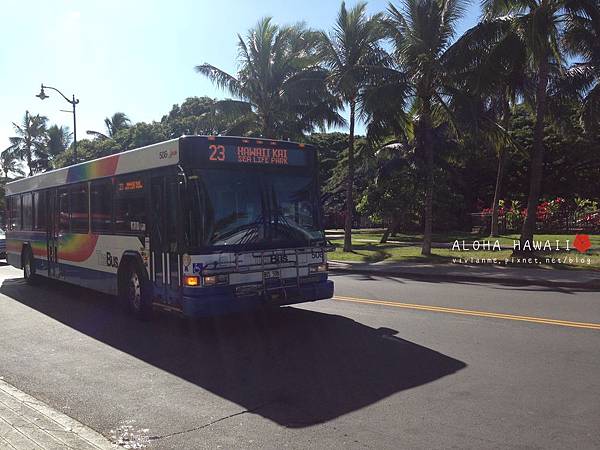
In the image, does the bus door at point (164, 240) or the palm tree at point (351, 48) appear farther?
the palm tree at point (351, 48)

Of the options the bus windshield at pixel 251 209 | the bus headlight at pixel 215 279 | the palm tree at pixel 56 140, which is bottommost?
the bus headlight at pixel 215 279

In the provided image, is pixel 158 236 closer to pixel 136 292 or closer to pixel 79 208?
pixel 136 292

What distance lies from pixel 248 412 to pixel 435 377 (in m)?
2.04

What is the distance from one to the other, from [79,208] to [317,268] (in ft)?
17.8

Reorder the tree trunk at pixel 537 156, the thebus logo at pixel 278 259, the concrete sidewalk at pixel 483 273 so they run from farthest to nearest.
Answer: the tree trunk at pixel 537 156
the concrete sidewalk at pixel 483 273
the thebus logo at pixel 278 259

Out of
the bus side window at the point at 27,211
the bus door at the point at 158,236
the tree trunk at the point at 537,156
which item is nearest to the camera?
the bus door at the point at 158,236

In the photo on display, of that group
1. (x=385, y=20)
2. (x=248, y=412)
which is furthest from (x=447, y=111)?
(x=248, y=412)

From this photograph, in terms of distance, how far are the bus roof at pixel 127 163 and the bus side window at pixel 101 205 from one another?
0.60 feet

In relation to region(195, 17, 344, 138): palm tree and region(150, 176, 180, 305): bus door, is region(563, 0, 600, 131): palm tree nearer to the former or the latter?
region(195, 17, 344, 138): palm tree

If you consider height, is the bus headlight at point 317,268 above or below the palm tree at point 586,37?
below

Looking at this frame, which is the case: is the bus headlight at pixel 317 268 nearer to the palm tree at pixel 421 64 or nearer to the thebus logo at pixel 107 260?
the thebus logo at pixel 107 260

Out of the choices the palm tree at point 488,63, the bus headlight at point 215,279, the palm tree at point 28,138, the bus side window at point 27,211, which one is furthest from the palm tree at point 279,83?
the palm tree at point 28,138

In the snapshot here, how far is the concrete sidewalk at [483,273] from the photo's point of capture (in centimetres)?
1381

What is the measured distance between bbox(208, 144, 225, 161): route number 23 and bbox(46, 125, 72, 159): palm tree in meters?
64.2
